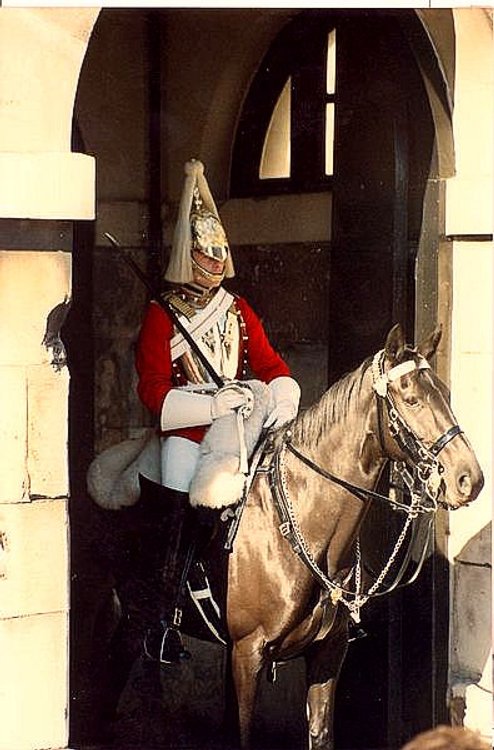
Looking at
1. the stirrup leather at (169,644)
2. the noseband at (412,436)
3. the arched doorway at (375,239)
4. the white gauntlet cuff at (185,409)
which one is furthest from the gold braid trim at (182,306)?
the stirrup leather at (169,644)

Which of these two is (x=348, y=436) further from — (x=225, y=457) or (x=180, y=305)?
(x=180, y=305)

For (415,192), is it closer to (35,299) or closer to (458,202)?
(458,202)

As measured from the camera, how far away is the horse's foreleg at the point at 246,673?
5.98 m

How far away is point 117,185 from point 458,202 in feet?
6.28

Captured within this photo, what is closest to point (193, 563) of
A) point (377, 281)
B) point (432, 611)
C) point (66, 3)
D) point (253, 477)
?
point (253, 477)

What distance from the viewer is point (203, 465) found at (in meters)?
6.11

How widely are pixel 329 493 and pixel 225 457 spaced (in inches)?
14.8

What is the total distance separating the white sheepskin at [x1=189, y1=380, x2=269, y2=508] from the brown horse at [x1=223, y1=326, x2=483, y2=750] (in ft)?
0.28

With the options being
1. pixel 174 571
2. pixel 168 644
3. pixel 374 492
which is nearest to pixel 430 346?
pixel 374 492

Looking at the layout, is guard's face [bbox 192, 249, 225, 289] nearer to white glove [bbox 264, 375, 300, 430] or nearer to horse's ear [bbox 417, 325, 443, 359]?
white glove [bbox 264, 375, 300, 430]

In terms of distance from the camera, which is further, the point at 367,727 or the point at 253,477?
the point at 367,727

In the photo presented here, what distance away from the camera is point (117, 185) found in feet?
Answer: 24.9

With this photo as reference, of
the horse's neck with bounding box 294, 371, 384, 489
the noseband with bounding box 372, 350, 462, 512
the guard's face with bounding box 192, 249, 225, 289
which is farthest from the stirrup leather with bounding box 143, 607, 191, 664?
the guard's face with bounding box 192, 249, 225, 289

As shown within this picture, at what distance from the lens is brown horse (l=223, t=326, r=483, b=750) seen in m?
5.75
